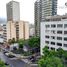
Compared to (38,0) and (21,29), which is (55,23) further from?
(38,0)

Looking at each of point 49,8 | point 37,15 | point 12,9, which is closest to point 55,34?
point 49,8

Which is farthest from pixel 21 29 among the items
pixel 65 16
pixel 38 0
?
pixel 65 16

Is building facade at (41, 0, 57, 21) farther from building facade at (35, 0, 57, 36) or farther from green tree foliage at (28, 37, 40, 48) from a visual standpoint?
green tree foliage at (28, 37, 40, 48)

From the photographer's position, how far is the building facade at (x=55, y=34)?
17.2 meters

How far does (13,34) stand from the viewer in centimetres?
3173

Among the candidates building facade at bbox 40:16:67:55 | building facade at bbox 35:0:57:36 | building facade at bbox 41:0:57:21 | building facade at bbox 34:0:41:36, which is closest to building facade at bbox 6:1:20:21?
building facade at bbox 34:0:41:36

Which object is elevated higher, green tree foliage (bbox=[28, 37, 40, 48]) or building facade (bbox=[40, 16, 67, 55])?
building facade (bbox=[40, 16, 67, 55])

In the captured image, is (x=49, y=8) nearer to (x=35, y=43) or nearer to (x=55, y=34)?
(x=35, y=43)

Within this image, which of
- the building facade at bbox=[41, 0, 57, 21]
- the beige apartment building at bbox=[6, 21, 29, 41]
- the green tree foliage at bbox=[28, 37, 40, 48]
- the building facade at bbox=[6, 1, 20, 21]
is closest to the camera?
the green tree foliage at bbox=[28, 37, 40, 48]

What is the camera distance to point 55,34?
61.2 ft

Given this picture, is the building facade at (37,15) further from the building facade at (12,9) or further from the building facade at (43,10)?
the building facade at (12,9)

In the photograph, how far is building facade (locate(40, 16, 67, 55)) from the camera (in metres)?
17.2

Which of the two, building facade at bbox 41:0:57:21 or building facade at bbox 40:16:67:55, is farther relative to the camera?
building facade at bbox 41:0:57:21

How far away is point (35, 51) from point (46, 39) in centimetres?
369
